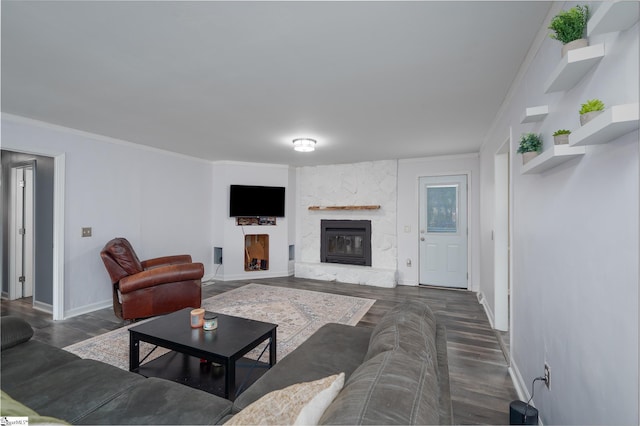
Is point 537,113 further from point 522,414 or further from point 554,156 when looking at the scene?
point 522,414

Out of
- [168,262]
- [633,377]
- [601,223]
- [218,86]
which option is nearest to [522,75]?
[601,223]

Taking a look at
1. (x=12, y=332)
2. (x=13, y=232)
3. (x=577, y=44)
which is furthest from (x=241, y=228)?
(x=577, y=44)

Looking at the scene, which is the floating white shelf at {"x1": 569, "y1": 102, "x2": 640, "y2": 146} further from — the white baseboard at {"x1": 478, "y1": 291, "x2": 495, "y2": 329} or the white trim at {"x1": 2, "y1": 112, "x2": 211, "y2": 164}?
the white trim at {"x1": 2, "y1": 112, "x2": 211, "y2": 164}

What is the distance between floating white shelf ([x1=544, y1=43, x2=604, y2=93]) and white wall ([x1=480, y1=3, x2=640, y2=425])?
25mm

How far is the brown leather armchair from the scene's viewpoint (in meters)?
3.29

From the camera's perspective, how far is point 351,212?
5887 mm

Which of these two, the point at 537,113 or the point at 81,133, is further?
the point at 81,133

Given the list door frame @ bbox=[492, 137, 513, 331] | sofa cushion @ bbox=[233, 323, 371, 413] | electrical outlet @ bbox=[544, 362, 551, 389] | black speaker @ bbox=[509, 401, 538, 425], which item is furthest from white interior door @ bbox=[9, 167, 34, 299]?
door frame @ bbox=[492, 137, 513, 331]

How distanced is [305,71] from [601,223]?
1938mm

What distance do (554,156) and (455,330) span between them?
2.59m

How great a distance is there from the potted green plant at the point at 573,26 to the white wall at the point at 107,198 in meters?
4.78

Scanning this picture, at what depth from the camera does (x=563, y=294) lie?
4.62 feet

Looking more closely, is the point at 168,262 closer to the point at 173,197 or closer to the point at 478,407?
the point at 173,197

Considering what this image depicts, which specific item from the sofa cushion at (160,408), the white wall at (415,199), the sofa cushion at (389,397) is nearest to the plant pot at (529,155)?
the sofa cushion at (389,397)
